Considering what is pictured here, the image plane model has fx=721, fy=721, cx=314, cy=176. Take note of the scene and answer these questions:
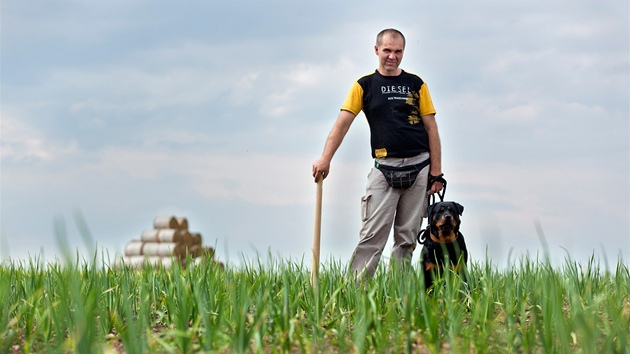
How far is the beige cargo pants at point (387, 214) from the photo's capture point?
5.85 m

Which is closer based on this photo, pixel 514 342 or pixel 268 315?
pixel 514 342

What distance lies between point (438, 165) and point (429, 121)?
1.24ft

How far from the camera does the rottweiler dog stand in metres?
5.03

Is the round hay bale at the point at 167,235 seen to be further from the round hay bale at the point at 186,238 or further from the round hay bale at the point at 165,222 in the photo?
the round hay bale at the point at 186,238

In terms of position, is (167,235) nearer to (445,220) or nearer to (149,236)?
(149,236)

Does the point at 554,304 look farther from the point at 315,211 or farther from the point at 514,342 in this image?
the point at 315,211

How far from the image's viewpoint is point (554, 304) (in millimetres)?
2816

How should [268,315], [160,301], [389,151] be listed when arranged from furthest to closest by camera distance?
1. [389,151]
2. [160,301]
3. [268,315]

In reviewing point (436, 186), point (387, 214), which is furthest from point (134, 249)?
point (436, 186)

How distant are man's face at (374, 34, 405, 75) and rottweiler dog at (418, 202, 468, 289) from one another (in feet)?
4.41

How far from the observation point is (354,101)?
5.91m

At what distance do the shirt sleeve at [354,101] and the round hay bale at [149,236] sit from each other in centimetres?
710

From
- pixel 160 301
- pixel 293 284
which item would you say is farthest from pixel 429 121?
pixel 160 301

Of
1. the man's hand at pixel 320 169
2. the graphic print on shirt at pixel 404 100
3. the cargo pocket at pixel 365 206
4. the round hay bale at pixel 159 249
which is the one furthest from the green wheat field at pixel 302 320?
the round hay bale at pixel 159 249
